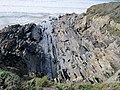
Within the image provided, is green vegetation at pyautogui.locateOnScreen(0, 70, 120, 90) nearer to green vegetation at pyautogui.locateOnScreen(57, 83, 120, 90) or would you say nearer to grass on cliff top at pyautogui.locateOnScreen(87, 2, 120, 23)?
green vegetation at pyautogui.locateOnScreen(57, 83, 120, 90)

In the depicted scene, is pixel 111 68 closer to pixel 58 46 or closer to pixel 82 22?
pixel 58 46

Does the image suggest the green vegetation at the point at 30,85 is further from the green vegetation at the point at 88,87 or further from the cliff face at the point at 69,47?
the cliff face at the point at 69,47

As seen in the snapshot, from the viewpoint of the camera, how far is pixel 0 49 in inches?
631

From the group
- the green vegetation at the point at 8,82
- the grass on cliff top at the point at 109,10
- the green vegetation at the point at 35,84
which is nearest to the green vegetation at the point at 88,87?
the green vegetation at the point at 35,84

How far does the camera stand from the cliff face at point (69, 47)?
13625 mm

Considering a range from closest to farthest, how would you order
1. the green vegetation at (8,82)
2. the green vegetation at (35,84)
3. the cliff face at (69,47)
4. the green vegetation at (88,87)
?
the green vegetation at (8,82) < the green vegetation at (35,84) < the green vegetation at (88,87) < the cliff face at (69,47)

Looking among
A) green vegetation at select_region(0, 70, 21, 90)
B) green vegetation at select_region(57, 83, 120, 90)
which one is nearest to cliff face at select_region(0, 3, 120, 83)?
green vegetation at select_region(57, 83, 120, 90)

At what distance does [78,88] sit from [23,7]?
86.0 feet

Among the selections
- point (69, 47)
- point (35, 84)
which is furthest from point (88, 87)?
point (69, 47)

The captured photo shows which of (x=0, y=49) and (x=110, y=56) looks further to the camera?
(x=0, y=49)

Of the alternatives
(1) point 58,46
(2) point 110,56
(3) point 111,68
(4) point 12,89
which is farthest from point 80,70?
(4) point 12,89

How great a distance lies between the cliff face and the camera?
13.6 m

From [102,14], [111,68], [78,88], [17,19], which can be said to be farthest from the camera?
[17,19]

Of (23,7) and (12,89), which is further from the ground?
(23,7)
